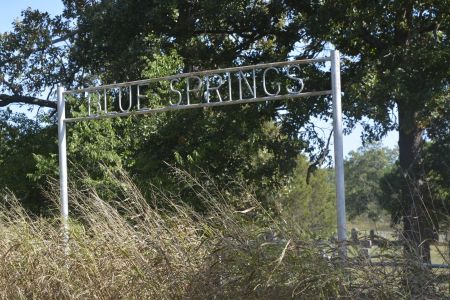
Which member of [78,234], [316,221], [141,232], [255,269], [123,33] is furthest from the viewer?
[123,33]

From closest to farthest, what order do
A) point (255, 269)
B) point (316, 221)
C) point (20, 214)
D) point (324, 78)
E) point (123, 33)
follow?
1. point (255, 269)
2. point (316, 221)
3. point (20, 214)
4. point (324, 78)
5. point (123, 33)

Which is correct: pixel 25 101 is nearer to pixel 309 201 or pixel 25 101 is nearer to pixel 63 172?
pixel 63 172

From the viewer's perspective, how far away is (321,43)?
640 inches

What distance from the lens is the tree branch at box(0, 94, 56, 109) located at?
2002 centimetres

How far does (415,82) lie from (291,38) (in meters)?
3.47

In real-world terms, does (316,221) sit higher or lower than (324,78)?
lower

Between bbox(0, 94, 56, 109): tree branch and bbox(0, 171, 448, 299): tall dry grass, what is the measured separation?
39.0 ft

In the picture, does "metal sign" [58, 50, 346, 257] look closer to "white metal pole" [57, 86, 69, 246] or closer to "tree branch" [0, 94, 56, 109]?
"white metal pole" [57, 86, 69, 246]

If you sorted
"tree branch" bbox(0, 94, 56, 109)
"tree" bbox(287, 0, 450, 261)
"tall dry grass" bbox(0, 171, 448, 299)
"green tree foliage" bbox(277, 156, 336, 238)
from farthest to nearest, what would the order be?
"tree branch" bbox(0, 94, 56, 109), "tree" bbox(287, 0, 450, 261), "green tree foliage" bbox(277, 156, 336, 238), "tall dry grass" bbox(0, 171, 448, 299)

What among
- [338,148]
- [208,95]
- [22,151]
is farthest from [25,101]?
[338,148]

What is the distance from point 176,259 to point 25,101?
1473 centimetres

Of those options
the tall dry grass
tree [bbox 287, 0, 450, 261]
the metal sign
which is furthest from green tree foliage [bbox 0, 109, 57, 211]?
the tall dry grass

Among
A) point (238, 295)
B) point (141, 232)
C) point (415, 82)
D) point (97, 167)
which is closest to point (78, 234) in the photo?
point (141, 232)

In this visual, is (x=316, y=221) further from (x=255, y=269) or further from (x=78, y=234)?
(x=78, y=234)
